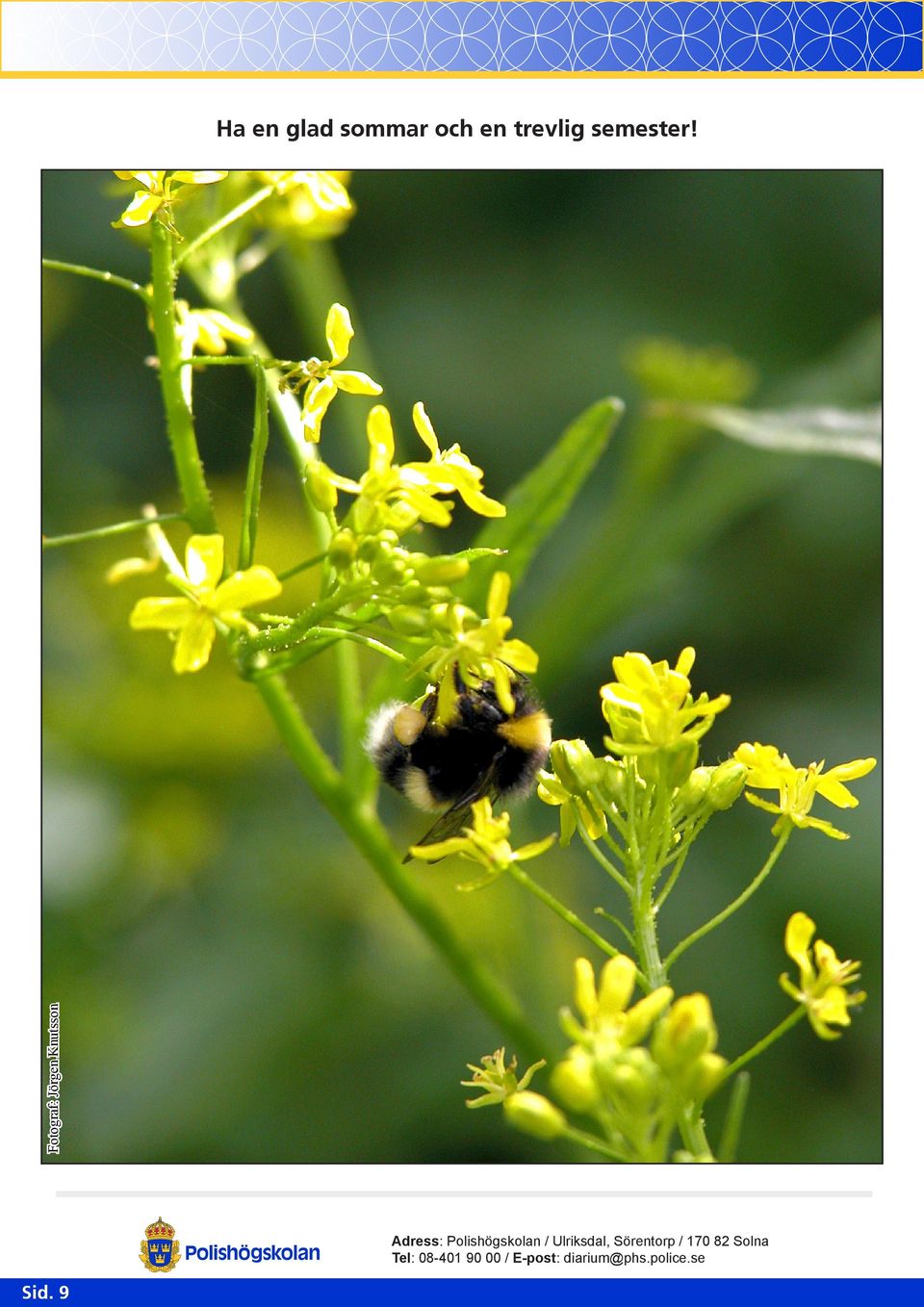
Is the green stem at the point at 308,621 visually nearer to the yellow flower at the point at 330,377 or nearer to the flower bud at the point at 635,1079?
the yellow flower at the point at 330,377

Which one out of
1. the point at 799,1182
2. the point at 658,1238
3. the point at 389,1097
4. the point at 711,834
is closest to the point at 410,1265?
the point at 658,1238

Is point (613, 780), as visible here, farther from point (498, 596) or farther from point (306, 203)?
point (306, 203)

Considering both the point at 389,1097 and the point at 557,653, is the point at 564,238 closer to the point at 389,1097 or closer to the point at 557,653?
the point at 557,653

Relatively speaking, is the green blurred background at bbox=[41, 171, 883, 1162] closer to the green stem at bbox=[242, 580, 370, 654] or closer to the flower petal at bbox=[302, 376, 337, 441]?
the flower petal at bbox=[302, 376, 337, 441]

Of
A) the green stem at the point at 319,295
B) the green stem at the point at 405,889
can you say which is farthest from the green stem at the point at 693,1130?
the green stem at the point at 319,295

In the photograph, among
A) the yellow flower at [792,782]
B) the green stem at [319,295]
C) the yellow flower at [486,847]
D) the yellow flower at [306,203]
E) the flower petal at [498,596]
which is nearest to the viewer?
the flower petal at [498,596]

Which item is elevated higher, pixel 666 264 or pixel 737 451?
pixel 666 264

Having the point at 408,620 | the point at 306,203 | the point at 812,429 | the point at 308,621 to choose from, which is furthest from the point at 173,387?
the point at 812,429
